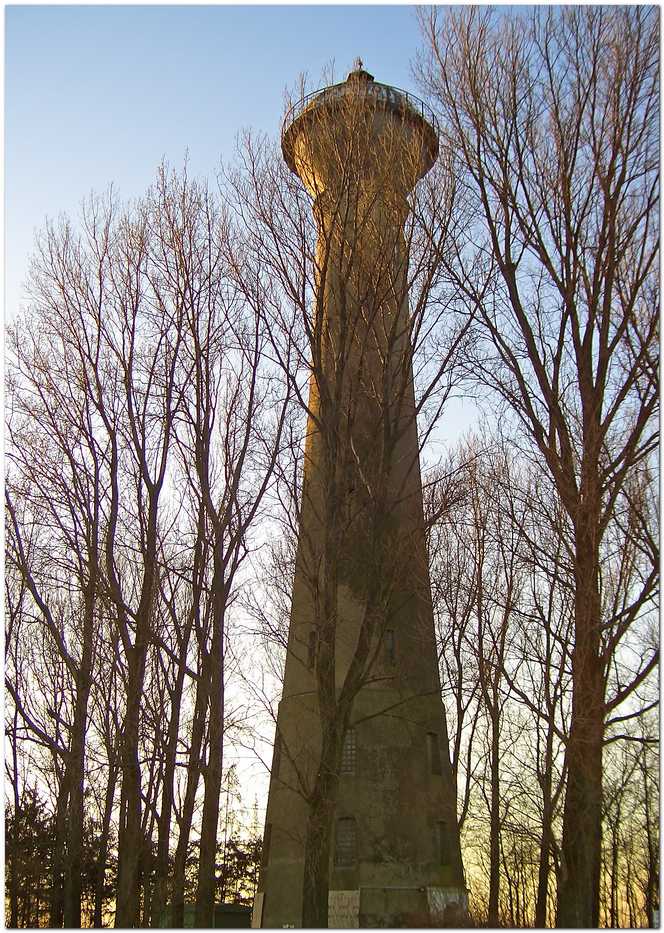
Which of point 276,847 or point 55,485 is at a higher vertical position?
point 55,485

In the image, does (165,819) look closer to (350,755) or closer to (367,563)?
(350,755)

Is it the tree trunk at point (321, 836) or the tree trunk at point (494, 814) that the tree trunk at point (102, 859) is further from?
the tree trunk at point (321, 836)

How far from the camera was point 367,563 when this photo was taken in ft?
43.4

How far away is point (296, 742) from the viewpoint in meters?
16.9

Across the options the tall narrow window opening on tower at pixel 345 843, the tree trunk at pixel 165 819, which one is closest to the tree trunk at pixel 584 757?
the tree trunk at pixel 165 819

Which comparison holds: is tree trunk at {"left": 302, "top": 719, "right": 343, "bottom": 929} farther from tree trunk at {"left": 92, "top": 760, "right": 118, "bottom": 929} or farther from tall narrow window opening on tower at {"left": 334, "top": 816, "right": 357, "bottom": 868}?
tree trunk at {"left": 92, "top": 760, "right": 118, "bottom": 929}

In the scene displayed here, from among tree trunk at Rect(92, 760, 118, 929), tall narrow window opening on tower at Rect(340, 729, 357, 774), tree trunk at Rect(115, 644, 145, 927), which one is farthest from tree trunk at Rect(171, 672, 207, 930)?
tree trunk at Rect(92, 760, 118, 929)

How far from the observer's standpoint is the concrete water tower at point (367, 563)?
13.0 metres

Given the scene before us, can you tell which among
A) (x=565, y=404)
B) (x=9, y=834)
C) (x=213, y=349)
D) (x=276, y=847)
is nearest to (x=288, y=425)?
(x=213, y=349)

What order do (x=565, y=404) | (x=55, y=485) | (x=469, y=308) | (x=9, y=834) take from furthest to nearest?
(x=9, y=834)
(x=55, y=485)
(x=469, y=308)
(x=565, y=404)

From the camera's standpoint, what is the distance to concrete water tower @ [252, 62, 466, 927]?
13.0 meters

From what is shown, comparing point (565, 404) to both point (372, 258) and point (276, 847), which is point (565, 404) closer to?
point (372, 258)

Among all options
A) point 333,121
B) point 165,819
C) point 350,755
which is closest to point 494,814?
point 350,755

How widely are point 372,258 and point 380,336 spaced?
57.7 inches
